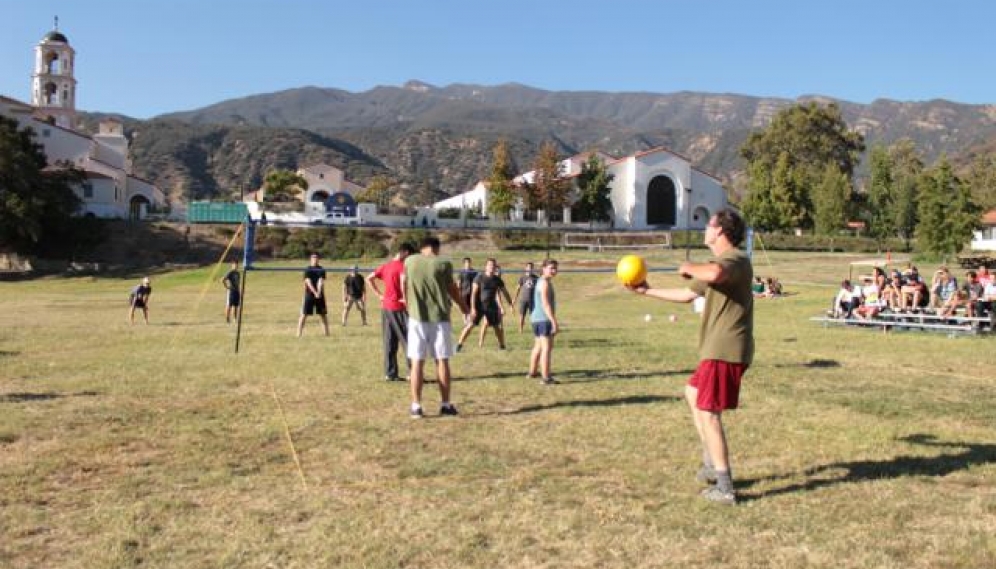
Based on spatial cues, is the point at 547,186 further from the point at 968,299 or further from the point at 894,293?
the point at 968,299

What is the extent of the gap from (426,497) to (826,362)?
30.3 ft

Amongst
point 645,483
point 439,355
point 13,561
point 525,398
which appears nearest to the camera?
point 13,561

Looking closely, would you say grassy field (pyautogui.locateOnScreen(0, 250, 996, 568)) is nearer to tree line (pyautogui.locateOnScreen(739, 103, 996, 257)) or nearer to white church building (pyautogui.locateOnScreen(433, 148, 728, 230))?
tree line (pyautogui.locateOnScreen(739, 103, 996, 257))

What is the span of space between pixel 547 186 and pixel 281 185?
2437cm

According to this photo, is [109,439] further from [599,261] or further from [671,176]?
[671,176]

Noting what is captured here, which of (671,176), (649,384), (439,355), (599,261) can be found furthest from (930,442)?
(671,176)

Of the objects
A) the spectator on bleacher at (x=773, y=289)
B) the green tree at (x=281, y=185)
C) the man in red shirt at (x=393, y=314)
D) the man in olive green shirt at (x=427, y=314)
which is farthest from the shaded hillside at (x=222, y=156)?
the man in olive green shirt at (x=427, y=314)

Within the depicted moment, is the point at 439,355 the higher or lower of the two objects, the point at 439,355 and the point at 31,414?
the higher

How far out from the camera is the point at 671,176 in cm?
8225

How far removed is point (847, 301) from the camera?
810 inches

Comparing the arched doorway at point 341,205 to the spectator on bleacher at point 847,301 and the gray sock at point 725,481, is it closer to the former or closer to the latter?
the spectator on bleacher at point 847,301

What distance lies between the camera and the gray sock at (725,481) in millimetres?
5953

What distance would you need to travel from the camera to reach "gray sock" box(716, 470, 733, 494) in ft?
19.5

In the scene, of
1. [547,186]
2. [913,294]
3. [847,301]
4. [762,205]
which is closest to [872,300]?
[847,301]
